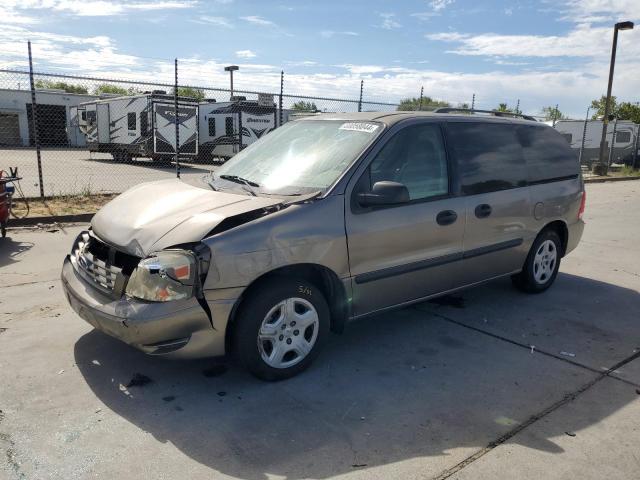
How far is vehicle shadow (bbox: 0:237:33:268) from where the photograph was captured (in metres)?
6.36

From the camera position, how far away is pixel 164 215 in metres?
3.54

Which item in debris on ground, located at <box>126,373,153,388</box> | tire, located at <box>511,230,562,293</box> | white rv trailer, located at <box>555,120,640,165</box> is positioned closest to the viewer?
debris on ground, located at <box>126,373,153,388</box>

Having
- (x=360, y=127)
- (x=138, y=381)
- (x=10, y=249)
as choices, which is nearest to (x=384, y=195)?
(x=360, y=127)

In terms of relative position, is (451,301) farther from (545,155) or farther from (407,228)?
(545,155)

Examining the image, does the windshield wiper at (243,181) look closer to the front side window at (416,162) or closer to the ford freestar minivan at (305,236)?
the ford freestar minivan at (305,236)

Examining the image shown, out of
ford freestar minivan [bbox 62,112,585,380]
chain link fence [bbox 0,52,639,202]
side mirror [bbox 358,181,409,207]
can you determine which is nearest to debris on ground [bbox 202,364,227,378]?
ford freestar minivan [bbox 62,112,585,380]

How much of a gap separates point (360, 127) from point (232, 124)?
62.3ft

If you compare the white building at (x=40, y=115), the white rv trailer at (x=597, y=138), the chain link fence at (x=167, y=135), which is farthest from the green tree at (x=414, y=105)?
the white building at (x=40, y=115)

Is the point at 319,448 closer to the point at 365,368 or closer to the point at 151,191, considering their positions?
the point at 365,368

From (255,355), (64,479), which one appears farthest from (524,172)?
(64,479)

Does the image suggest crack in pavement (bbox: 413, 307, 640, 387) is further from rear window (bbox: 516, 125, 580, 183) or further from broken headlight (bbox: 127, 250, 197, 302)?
broken headlight (bbox: 127, 250, 197, 302)

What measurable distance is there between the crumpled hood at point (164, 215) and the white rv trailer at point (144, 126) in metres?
16.2

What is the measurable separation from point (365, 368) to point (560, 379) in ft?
4.43

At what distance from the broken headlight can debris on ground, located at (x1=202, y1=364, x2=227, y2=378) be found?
0.75 metres
